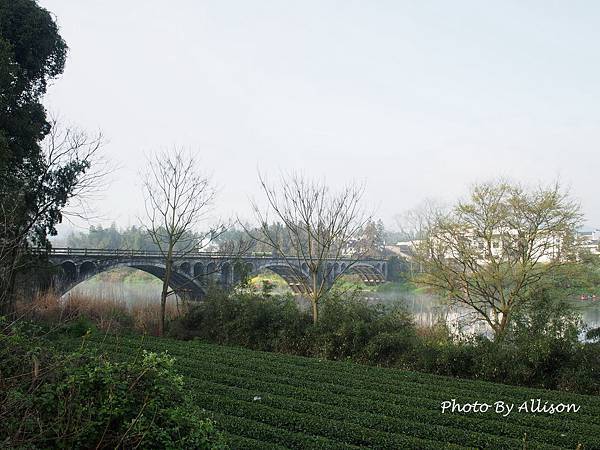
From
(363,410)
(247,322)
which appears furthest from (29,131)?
(363,410)

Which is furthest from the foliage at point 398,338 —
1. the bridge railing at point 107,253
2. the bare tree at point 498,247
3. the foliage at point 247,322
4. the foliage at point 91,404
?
the foliage at point 91,404

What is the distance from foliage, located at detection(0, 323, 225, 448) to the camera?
8.98 ft

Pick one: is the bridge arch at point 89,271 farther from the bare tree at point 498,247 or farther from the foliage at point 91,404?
the foliage at point 91,404

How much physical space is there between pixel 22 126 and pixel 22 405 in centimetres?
1098

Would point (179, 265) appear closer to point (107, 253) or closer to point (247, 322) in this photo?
point (107, 253)

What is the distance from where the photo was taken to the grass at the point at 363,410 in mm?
4969

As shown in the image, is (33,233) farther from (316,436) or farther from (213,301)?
(316,436)

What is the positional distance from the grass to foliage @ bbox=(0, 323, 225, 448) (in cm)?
73

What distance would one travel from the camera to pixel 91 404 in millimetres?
3012

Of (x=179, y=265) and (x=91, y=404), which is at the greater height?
(x=179, y=265)

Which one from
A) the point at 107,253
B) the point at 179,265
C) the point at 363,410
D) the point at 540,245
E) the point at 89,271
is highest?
the point at 540,245

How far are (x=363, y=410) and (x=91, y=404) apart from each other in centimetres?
392

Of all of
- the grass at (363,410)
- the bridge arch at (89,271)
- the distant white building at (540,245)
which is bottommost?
the grass at (363,410)

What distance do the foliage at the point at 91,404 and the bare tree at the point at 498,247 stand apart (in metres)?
9.80
